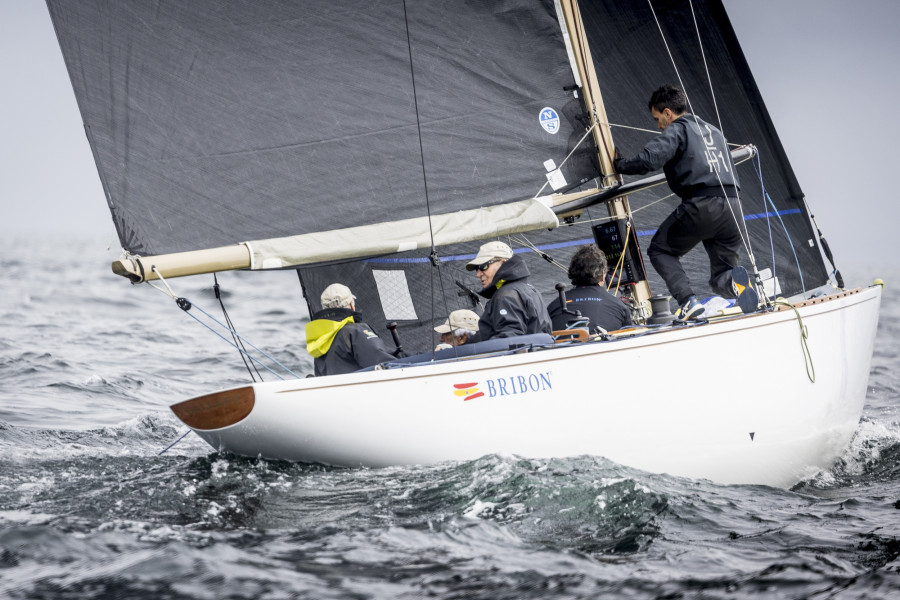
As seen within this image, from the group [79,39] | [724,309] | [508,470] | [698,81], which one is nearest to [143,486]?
[508,470]

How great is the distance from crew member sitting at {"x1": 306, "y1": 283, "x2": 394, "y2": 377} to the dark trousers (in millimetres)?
1914

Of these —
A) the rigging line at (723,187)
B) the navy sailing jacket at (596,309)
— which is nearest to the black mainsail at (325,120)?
the rigging line at (723,187)

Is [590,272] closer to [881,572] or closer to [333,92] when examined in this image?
[333,92]

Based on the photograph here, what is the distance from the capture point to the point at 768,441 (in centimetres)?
475

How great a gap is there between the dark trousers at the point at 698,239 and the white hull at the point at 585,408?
0.81 metres

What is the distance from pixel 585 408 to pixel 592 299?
1003 mm

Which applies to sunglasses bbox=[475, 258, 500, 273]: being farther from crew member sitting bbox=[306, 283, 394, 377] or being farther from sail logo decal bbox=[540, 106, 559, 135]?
sail logo decal bbox=[540, 106, 559, 135]

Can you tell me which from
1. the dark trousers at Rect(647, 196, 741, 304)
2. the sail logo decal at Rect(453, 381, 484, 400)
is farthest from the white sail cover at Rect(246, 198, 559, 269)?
the sail logo decal at Rect(453, 381, 484, 400)

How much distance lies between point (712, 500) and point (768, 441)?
0.86 m

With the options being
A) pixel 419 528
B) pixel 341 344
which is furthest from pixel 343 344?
pixel 419 528

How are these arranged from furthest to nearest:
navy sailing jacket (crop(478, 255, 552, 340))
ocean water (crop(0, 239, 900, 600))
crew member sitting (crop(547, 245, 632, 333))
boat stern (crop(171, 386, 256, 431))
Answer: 1. crew member sitting (crop(547, 245, 632, 333))
2. navy sailing jacket (crop(478, 255, 552, 340))
3. boat stern (crop(171, 386, 256, 431))
4. ocean water (crop(0, 239, 900, 600))

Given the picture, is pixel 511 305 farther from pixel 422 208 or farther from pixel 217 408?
pixel 217 408

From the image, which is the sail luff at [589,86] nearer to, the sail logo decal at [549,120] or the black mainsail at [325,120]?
the black mainsail at [325,120]

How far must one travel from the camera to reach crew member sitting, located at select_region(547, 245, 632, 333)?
5.03 meters
